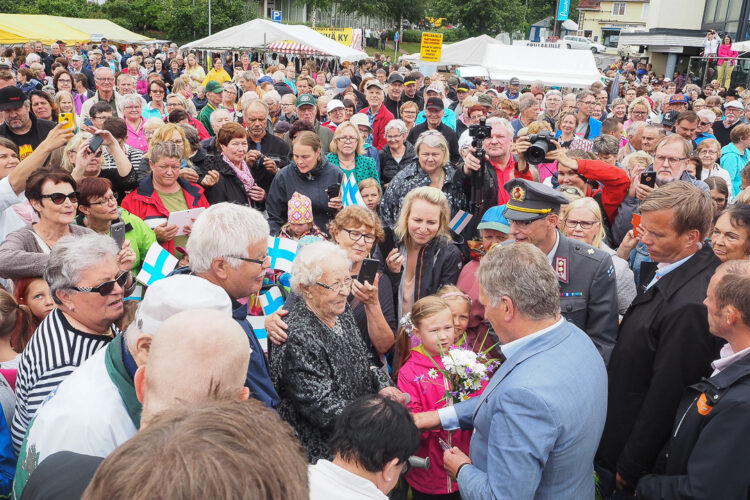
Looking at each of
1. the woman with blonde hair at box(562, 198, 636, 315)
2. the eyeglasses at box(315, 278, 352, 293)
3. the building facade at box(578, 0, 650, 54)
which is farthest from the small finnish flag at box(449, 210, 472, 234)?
the building facade at box(578, 0, 650, 54)

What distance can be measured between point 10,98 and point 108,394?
5.33 meters

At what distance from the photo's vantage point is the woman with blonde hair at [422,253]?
13.2ft

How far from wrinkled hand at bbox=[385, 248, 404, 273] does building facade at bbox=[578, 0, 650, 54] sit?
69.6m

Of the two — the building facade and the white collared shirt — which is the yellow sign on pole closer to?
the white collared shirt

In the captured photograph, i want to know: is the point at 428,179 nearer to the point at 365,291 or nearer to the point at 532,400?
the point at 365,291

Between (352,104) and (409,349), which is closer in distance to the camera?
(409,349)

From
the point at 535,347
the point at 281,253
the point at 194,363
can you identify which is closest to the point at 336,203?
the point at 281,253

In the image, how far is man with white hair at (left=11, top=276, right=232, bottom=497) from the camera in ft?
5.99

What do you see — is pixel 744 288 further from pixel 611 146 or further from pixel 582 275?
pixel 611 146

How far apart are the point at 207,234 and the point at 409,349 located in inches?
60.5

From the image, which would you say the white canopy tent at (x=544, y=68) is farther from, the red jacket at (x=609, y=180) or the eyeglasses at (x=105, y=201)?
the eyeglasses at (x=105, y=201)

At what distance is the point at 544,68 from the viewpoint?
58.3ft

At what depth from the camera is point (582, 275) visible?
10.8ft

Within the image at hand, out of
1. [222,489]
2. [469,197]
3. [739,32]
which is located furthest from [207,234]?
[739,32]
